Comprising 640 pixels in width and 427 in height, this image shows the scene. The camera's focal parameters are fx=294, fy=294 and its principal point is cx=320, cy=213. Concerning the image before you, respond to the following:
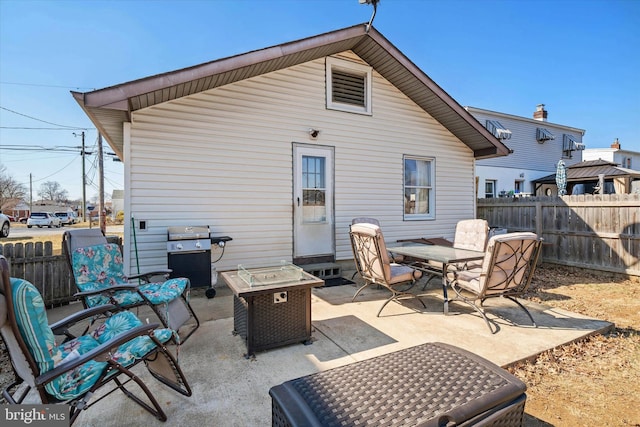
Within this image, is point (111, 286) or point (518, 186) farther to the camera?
point (518, 186)

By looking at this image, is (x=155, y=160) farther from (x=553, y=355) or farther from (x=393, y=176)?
(x=553, y=355)

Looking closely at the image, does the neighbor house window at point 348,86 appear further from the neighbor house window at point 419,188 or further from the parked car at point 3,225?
the parked car at point 3,225

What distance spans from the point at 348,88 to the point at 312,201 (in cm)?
267

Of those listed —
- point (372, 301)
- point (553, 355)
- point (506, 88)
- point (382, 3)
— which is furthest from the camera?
point (506, 88)

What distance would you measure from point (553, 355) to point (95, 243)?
15.9 ft

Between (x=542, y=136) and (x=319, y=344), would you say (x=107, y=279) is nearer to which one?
(x=319, y=344)

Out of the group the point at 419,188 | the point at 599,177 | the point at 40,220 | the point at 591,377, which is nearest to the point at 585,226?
the point at 419,188

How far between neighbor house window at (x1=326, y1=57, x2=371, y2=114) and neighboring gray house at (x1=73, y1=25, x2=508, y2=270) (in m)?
0.02

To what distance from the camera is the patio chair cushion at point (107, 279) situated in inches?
115

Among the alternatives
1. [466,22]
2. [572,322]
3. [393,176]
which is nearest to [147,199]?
[393,176]

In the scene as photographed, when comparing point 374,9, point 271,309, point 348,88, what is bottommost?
point 271,309

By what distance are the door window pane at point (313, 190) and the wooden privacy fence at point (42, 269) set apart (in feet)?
12.6

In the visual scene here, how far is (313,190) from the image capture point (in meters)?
6.01

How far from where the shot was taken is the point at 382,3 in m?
5.41
